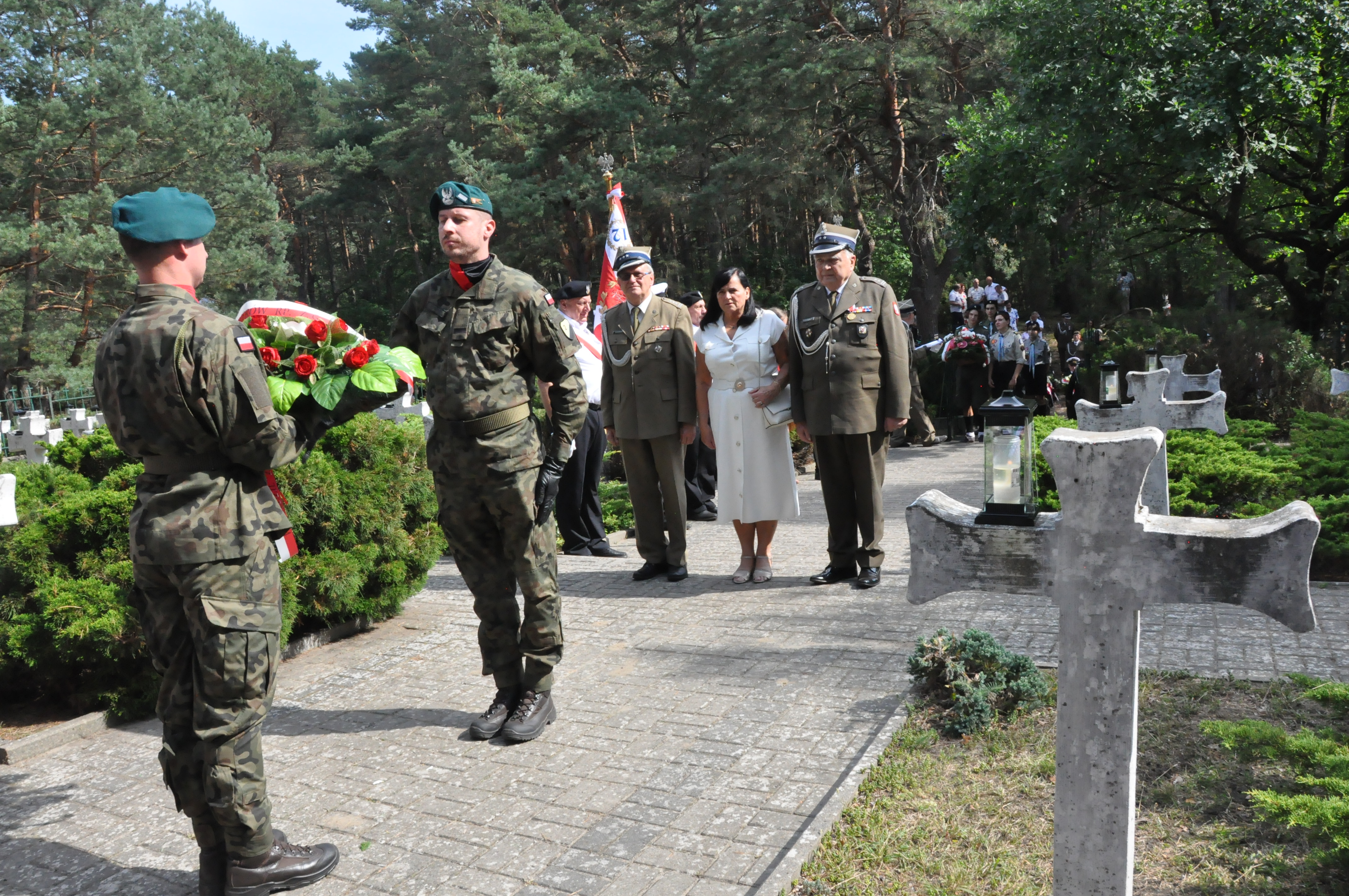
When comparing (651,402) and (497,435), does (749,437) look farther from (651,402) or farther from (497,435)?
(497,435)

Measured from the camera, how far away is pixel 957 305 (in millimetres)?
25984

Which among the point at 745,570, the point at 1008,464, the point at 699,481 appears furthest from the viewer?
the point at 699,481

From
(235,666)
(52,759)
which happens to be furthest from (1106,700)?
(52,759)

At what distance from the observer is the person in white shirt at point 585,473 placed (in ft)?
28.4

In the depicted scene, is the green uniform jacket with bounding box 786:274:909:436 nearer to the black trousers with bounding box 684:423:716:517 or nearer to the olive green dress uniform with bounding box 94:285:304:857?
the black trousers with bounding box 684:423:716:517

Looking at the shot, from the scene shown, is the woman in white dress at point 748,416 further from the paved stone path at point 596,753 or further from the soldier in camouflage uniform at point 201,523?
the soldier in camouflage uniform at point 201,523

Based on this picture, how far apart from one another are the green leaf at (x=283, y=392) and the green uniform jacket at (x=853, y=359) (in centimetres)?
386

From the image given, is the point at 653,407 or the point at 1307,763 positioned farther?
the point at 653,407

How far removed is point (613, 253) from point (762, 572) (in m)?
6.11

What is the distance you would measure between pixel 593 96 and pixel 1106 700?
2980cm

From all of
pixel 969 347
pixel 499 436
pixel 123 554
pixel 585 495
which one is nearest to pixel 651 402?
pixel 585 495

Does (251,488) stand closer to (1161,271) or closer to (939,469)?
(939,469)

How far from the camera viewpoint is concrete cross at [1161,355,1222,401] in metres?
10.5

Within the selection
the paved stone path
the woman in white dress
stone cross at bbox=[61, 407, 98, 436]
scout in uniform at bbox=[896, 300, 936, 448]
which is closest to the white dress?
the woman in white dress
